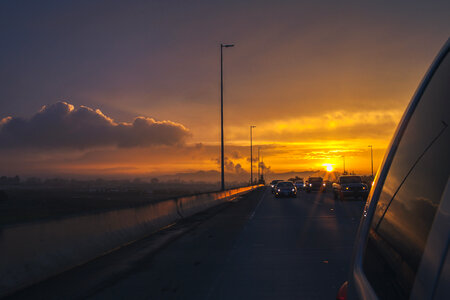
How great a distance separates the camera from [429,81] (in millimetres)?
2477

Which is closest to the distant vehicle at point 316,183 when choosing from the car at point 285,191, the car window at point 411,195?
the car at point 285,191

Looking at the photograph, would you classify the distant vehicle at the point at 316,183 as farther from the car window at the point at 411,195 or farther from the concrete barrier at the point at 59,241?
the car window at the point at 411,195

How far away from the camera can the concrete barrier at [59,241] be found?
25.4 feet

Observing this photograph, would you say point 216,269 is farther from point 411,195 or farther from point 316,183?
point 316,183

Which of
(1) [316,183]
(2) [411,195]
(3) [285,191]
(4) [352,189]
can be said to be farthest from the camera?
(1) [316,183]

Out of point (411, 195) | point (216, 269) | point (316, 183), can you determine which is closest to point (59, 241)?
point (216, 269)

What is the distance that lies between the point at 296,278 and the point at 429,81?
21.5ft

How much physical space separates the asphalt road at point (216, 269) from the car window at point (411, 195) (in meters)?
4.63

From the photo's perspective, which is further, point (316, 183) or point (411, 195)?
point (316, 183)

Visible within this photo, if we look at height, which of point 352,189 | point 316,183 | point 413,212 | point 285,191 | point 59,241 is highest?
point 316,183

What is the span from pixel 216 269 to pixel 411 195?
24.5 ft

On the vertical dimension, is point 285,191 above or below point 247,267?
above

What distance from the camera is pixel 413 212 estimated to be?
2.20m

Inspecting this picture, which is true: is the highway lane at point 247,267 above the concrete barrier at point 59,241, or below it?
below
